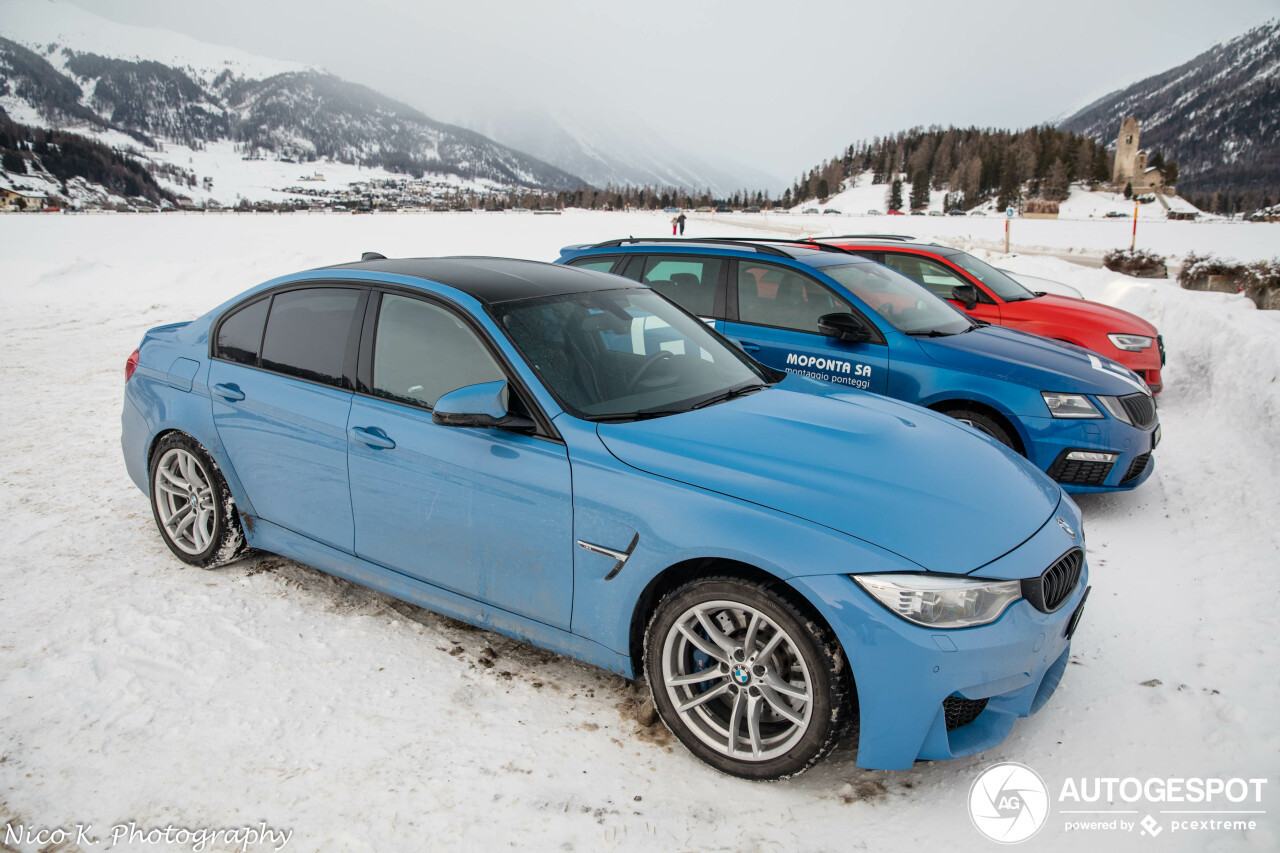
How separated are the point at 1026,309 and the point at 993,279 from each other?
62 cm

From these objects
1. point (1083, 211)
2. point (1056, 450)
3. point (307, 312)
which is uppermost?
point (1083, 211)

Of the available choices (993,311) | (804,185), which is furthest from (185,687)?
(804,185)

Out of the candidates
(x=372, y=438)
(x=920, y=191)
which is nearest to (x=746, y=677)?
(x=372, y=438)

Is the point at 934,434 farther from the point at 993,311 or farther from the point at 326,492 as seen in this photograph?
the point at 993,311

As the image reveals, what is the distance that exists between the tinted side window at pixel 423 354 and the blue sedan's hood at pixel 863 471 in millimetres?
709

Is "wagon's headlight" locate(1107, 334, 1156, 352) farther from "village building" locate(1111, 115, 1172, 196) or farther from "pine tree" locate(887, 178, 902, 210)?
"pine tree" locate(887, 178, 902, 210)

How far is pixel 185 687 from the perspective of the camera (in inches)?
121

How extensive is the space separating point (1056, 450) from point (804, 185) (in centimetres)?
20670

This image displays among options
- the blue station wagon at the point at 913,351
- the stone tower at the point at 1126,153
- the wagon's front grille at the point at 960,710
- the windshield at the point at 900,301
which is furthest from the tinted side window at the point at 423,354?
the stone tower at the point at 1126,153

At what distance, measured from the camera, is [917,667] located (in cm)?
229

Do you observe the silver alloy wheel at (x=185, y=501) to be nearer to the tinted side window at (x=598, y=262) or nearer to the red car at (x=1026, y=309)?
the tinted side window at (x=598, y=262)

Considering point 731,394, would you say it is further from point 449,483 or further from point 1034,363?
point 1034,363

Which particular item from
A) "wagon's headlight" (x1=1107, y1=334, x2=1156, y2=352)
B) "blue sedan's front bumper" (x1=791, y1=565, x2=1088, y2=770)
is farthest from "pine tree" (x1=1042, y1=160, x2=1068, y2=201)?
"blue sedan's front bumper" (x1=791, y1=565, x2=1088, y2=770)

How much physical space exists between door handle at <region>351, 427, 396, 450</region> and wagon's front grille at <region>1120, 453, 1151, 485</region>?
4.51 meters
